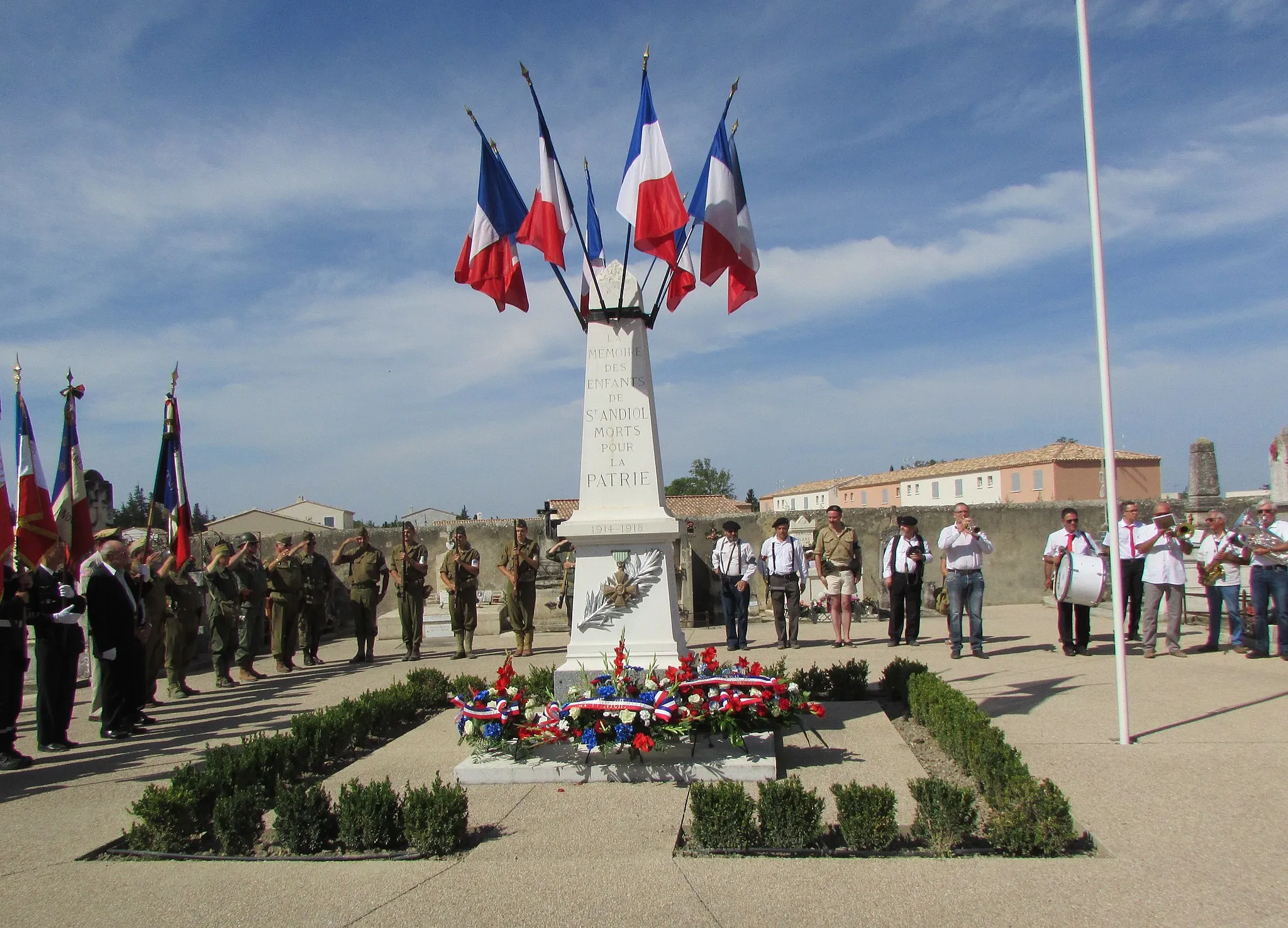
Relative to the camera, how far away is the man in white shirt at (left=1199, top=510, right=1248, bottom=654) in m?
9.51

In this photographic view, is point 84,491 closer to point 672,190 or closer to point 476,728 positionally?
point 476,728

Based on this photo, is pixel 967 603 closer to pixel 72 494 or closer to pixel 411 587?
pixel 411 587

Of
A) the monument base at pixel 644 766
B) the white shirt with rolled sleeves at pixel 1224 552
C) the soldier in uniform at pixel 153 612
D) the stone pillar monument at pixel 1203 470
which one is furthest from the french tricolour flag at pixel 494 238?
the stone pillar monument at pixel 1203 470

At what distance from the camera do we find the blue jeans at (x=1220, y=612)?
31.9 ft

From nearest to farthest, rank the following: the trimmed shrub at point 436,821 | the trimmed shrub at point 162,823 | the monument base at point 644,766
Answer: the trimmed shrub at point 436,821, the trimmed shrub at point 162,823, the monument base at point 644,766

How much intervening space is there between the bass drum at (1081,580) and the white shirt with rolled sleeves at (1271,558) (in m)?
1.46

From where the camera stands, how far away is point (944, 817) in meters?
4.14

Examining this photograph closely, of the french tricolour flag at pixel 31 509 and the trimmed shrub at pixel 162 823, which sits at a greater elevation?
the french tricolour flag at pixel 31 509

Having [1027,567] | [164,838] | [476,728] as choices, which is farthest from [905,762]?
[1027,567]

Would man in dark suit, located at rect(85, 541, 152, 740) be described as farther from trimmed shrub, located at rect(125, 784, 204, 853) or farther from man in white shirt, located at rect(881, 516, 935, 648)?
man in white shirt, located at rect(881, 516, 935, 648)

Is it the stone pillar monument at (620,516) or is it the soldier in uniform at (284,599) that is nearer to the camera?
the stone pillar monument at (620,516)

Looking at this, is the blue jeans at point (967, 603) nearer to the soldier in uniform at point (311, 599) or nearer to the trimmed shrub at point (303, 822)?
the trimmed shrub at point (303, 822)

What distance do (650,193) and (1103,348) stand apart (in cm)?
332

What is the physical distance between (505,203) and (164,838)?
486 centimetres
